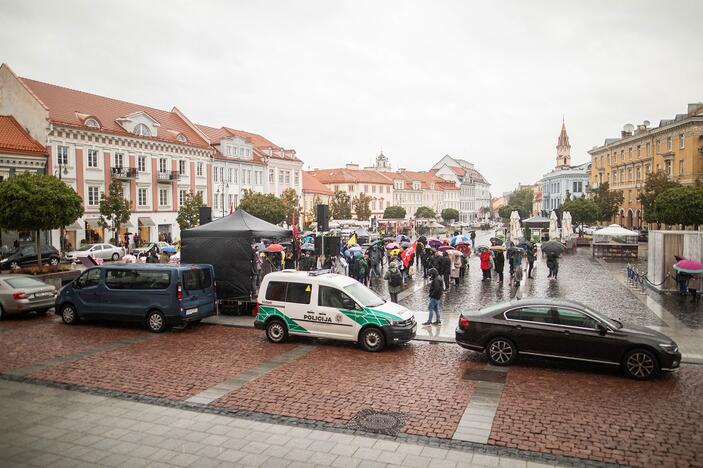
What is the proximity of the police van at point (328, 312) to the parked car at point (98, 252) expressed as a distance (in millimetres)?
24305

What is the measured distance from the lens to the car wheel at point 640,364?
985cm

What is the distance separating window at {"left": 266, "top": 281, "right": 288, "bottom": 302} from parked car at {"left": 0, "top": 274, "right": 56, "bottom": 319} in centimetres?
835

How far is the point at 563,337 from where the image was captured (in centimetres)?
1042

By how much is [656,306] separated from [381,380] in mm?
12224

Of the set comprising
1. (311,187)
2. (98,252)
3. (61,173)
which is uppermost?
(311,187)

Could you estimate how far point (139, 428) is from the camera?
305 inches

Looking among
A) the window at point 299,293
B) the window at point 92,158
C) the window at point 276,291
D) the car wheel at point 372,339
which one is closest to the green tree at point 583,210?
the window at point 92,158

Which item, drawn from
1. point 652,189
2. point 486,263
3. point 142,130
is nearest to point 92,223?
point 142,130

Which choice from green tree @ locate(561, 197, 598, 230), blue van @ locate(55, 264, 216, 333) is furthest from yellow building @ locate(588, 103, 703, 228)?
blue van @ locate(55, 264, 216, 333)

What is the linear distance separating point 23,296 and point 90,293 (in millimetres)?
2878

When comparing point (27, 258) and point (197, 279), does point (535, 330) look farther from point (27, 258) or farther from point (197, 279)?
point (27, 258)

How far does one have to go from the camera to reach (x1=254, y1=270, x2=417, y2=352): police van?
12.0 meters

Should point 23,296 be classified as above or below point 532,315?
below

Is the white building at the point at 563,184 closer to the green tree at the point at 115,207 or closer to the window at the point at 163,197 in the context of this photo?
the window at the point at 163,197
